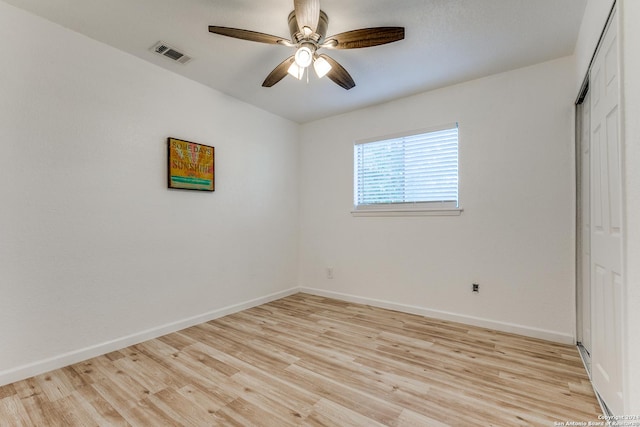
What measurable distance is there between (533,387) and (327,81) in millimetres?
2991

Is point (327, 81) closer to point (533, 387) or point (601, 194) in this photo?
point (601, 194)

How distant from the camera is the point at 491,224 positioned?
2801 millimetres

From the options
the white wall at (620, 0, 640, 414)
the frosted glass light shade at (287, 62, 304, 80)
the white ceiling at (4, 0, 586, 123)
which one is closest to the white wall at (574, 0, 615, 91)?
the white ceiling at (4, 0, 586, 123)

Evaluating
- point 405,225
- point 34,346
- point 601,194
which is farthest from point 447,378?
point 34,346

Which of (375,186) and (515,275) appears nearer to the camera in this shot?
(515,275)

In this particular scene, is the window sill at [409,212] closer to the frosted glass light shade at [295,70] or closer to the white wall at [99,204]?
the white wall at [99,204]

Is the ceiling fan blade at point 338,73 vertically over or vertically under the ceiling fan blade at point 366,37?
under

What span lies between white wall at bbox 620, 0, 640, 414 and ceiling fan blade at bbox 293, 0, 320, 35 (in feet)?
4.60

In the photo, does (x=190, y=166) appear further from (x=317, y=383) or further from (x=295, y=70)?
(x=317, y=383)

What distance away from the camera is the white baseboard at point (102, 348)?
75.3 inches

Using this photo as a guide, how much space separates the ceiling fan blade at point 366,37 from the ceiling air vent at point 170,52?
4.42 ft

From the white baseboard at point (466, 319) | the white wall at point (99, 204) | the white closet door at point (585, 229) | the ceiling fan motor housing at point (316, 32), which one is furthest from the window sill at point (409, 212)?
the ceiling fan motor housing at point (316, 32)

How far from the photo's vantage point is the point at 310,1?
1.58 meters

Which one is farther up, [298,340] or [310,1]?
[310,1]
